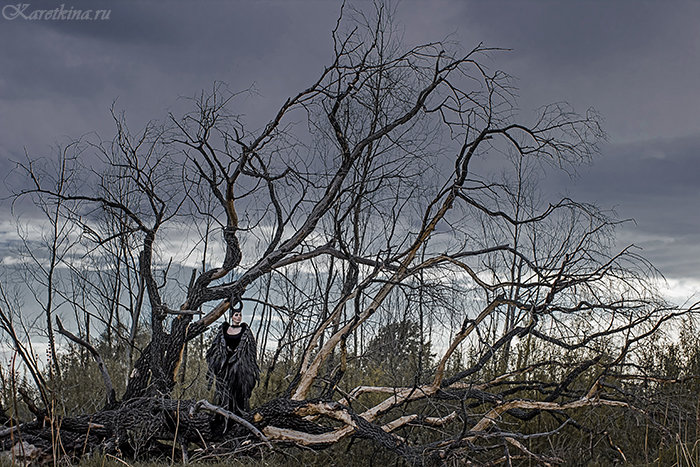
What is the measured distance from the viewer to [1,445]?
668 centimetres

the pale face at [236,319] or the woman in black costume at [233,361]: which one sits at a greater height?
the pale face at [236,319]

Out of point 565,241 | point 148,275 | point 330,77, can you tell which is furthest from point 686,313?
point 148,275

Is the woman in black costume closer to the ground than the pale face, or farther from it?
closer to the ground

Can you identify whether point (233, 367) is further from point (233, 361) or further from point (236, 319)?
point (236, 319)

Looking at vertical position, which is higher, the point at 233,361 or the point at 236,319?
the point at 236,319

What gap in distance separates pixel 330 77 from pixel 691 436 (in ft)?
24.8

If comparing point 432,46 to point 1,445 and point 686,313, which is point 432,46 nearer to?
point 686,313

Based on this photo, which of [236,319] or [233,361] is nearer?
[233,361]

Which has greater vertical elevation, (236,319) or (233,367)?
(236,319)

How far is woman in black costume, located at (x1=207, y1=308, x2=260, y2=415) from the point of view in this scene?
6867 millimetres

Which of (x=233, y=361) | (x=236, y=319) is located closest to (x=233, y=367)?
(x=233, y=361)

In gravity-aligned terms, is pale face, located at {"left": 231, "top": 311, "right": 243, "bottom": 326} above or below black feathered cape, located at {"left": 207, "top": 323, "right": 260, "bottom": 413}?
above

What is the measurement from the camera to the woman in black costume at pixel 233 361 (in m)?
6.87

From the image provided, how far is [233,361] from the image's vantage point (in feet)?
22.5
